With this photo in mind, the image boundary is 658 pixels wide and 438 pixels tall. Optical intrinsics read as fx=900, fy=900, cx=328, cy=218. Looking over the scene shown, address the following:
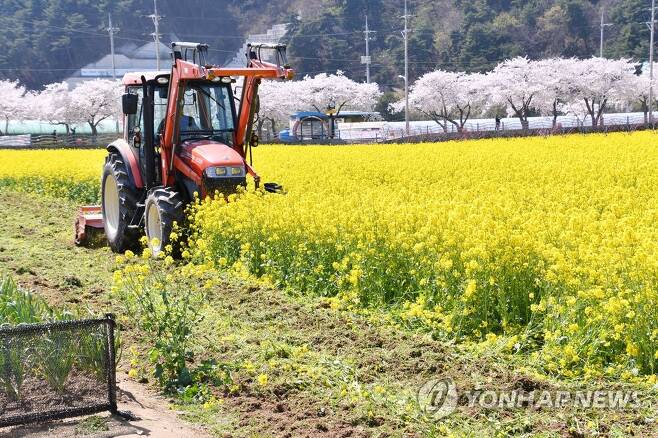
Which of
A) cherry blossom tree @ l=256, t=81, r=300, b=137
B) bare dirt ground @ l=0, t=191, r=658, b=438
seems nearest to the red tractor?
bare dirt ground @ l=0, t=191, r=658, b=438

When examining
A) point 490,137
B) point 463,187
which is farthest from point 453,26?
point 463,187

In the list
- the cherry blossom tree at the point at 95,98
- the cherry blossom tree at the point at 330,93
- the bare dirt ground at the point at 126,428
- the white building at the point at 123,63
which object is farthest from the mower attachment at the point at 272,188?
the white building at the point at 123,63

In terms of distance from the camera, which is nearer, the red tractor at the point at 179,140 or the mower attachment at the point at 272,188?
the red tractor at the point at 179,140

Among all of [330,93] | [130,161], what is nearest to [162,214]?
[130,161]

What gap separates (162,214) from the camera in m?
11.1

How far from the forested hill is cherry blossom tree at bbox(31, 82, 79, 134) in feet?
56.4

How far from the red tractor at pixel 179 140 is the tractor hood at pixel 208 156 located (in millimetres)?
12

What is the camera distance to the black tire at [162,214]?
36.4ft

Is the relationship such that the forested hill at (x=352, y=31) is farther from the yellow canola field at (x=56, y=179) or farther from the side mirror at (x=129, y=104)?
the side mirror at (x=129, y=104)

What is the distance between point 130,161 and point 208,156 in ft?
5.54

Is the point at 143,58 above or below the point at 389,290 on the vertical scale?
above

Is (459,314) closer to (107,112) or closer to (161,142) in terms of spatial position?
(161,142)

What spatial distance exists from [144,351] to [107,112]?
231 ft

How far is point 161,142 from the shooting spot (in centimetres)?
1186
